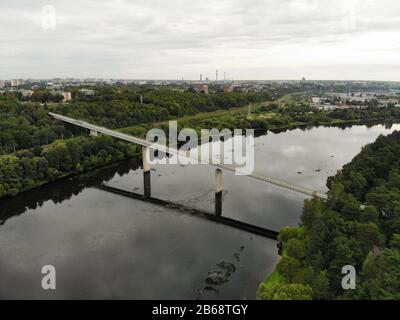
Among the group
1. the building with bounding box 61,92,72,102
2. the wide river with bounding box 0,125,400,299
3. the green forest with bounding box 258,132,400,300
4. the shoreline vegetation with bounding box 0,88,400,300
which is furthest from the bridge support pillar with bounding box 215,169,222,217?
the building with bounding box 61,92,72,102

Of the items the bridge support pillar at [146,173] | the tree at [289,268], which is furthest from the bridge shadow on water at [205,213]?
the tree at [289,268]

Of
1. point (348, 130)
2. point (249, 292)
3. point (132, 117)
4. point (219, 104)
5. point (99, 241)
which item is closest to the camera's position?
point (249, 292)

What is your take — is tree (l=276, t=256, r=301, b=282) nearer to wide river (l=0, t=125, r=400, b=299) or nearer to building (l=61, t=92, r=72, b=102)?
wide river (l=0, t=125, r=400, b=299)

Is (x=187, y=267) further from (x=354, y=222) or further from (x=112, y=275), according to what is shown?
(x=354, y=222)

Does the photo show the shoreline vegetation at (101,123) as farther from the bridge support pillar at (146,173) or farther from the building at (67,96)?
the building at (67,96)

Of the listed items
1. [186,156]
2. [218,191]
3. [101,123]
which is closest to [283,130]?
[101,123]
